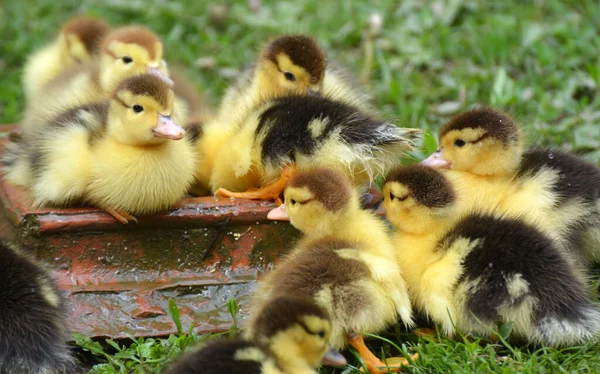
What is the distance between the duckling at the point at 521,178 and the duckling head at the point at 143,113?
106 cm

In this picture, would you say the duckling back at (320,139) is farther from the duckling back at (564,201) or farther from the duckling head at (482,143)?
the duckling back at (564,201)

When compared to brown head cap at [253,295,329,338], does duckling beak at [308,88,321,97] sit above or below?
above

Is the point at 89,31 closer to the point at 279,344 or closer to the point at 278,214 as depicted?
the point at 278,214

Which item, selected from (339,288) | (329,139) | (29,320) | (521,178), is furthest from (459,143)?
(29,320)

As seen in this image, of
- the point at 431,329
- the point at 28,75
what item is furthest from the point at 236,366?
the point at 28,75

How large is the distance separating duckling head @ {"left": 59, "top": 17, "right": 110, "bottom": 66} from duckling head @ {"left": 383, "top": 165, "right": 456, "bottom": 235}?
2.12m

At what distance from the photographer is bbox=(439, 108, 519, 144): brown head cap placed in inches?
134

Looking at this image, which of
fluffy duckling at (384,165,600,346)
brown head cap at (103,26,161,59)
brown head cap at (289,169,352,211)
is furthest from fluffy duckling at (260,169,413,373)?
brown head cap at (103,26,161,59)

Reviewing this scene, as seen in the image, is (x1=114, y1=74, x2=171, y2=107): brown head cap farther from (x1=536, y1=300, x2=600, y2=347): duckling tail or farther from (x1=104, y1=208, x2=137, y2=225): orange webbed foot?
(x1=536, y1=300, x2=600, y2=347): duckling tail

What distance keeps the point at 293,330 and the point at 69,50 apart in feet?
8.96

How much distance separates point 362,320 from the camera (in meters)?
2.87

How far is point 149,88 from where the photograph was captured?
3229 mm

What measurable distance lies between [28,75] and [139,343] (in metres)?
2.36

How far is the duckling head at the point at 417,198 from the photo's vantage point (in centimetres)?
312
